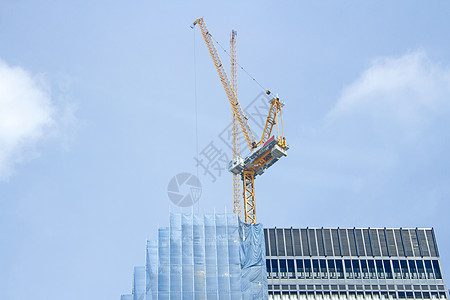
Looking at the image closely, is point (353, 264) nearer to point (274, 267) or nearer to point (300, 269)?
point (300, 269)

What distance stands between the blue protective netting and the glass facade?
30.6 ft

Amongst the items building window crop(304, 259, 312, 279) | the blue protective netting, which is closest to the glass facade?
building window crop(304, 259, 312, 279)

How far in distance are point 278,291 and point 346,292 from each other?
15.8 meters

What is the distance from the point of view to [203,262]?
5123 inches

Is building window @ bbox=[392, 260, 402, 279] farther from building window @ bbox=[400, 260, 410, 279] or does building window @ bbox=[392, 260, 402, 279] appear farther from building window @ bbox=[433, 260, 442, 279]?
building window @ bbox=[433, 260, 442, 279]

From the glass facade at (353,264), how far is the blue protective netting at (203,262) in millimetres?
9341

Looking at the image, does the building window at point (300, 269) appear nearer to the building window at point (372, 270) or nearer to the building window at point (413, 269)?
the building window at point (372, 270)

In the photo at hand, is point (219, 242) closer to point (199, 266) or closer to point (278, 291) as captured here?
point (199, 266)

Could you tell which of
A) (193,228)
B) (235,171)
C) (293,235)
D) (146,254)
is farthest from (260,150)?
(146,254)

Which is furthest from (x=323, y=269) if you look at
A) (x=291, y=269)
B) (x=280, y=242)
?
(x=280, y=242)

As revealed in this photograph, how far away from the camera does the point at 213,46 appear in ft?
619

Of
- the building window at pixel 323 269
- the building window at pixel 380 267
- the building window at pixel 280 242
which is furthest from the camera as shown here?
the building window at pixel 380 267

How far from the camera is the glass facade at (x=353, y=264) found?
144 metres

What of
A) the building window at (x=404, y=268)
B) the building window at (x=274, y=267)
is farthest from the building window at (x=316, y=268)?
the building window at (x=404, y=268)
